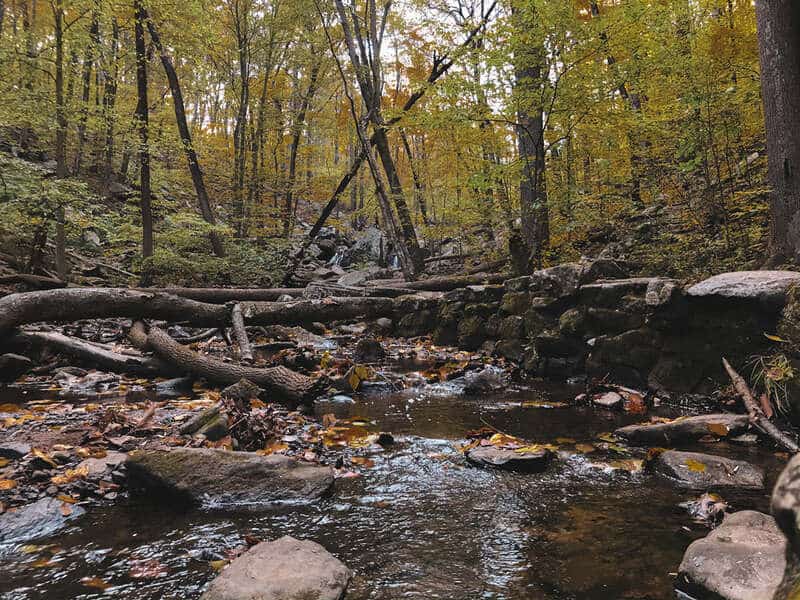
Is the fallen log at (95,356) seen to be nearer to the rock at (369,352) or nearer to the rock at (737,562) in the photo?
the rock at (369,352)

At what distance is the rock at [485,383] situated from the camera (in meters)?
5.82

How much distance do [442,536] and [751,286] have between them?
3.77 metres

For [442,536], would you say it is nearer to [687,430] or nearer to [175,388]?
[687,430]

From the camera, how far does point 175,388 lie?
Answer: 5.91 meters

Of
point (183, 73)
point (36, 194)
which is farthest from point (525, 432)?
point (183, 73)

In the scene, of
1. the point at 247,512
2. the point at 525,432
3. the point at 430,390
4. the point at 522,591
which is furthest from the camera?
the point at 430,390

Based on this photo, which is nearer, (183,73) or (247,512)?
(247,512)

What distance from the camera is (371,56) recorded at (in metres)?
14.8

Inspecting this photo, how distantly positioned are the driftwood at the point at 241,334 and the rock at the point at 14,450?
3.13m

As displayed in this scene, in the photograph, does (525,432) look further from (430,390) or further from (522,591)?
(522,591)

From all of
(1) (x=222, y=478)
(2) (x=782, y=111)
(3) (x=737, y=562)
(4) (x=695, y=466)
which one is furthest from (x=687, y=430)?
(2) (x=782, y=111)

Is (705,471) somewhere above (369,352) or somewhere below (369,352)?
above

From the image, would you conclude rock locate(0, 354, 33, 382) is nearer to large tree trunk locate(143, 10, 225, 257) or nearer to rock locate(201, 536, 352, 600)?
rock locate(201, 536, 352, 600)

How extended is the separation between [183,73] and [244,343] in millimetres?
17769
